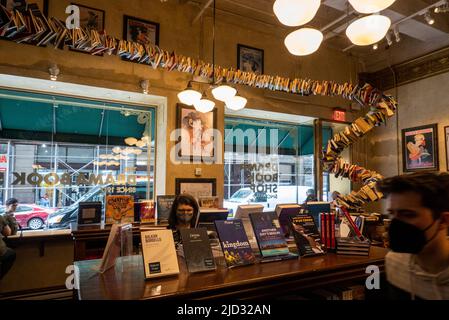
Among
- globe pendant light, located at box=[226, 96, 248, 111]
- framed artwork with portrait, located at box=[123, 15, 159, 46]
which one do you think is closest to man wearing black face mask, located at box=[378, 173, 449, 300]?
globe pendant light, located at box=[226, 96, 248, 111]

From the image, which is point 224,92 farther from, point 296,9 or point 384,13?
point 384,13

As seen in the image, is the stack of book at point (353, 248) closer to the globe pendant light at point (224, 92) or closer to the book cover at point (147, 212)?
the globe pendant light at point (224, 92)

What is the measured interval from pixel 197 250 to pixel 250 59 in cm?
457

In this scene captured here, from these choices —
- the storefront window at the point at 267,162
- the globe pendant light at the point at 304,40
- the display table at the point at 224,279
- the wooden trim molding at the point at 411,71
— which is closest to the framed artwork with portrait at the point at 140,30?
the storefront window at the point at 267,162

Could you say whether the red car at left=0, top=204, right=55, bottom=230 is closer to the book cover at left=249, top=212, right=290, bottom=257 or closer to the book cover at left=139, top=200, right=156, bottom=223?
the book cover at left=139, top=200, right=156, bottom=223

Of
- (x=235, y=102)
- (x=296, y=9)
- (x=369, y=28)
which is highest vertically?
(x=369, y=28)

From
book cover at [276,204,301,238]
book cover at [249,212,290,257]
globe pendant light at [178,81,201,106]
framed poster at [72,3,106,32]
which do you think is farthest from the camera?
framed poster at [72,3,106,32]

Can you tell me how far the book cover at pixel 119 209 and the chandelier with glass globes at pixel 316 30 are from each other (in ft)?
8.29

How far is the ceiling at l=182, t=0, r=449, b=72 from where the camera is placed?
4.62 m

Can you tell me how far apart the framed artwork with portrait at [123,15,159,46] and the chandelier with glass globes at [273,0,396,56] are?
2784mm

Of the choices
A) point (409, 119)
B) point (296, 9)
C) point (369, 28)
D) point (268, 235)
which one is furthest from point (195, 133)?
point (409, 119)

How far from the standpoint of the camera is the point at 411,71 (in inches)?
241

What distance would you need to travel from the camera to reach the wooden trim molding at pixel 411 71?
18.4ft
